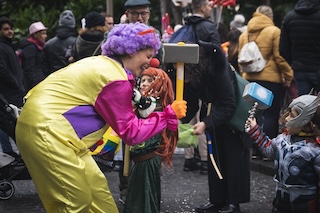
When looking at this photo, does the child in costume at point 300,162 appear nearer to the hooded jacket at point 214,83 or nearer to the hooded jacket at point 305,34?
the hooded jacket at point 214,83

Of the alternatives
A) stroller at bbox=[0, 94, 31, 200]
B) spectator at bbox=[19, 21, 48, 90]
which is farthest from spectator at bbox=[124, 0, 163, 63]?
spectator at bbox=[19, 21, 48, 90]

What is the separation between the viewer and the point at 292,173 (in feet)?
18.2

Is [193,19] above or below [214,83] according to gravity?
above

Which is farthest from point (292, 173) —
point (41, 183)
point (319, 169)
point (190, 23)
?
point (190, 23)

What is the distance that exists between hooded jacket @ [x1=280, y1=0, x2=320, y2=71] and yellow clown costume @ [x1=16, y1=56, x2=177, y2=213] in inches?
179

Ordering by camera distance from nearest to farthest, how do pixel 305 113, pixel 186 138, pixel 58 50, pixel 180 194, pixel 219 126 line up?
pixel 305 113, pixel 186 138, pixel 219 126, pixel 180 194, pixel 58 50

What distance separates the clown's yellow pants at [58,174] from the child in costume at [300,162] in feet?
5.27

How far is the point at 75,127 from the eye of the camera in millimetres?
4570

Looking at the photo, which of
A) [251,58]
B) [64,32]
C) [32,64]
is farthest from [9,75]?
→ [251,58]

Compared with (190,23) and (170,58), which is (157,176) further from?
(190,23)

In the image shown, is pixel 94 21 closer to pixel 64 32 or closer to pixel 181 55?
pixel 64 32

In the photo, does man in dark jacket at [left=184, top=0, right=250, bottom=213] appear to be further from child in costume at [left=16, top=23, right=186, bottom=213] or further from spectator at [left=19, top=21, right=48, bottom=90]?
spectator at [left=19, top=21, right=48, bottom=90]

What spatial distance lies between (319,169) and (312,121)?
334 mm

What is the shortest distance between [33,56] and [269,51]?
3.41 meters
